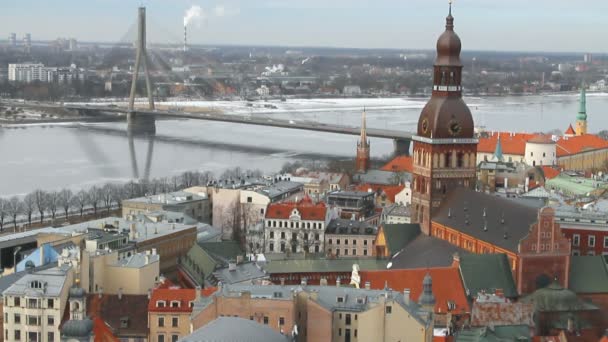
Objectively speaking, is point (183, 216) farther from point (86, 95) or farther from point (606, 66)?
point (606, 66)

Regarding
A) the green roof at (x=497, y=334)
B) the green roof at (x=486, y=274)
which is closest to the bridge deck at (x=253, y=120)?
the green roof at (x=486, y=274)

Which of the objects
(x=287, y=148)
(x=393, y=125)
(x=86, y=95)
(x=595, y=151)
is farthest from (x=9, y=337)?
(x=86, y=95)

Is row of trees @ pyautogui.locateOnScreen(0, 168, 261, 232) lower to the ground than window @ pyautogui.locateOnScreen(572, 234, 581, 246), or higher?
lower

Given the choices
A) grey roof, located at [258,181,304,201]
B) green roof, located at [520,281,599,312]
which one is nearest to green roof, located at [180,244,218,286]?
green roof, located at [520,281,599,312]

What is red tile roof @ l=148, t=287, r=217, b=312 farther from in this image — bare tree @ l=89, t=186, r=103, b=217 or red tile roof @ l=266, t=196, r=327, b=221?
bare tree @ l=89, t=186, r=103, b=217

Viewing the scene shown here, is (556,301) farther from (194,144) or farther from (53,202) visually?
(194,144)
